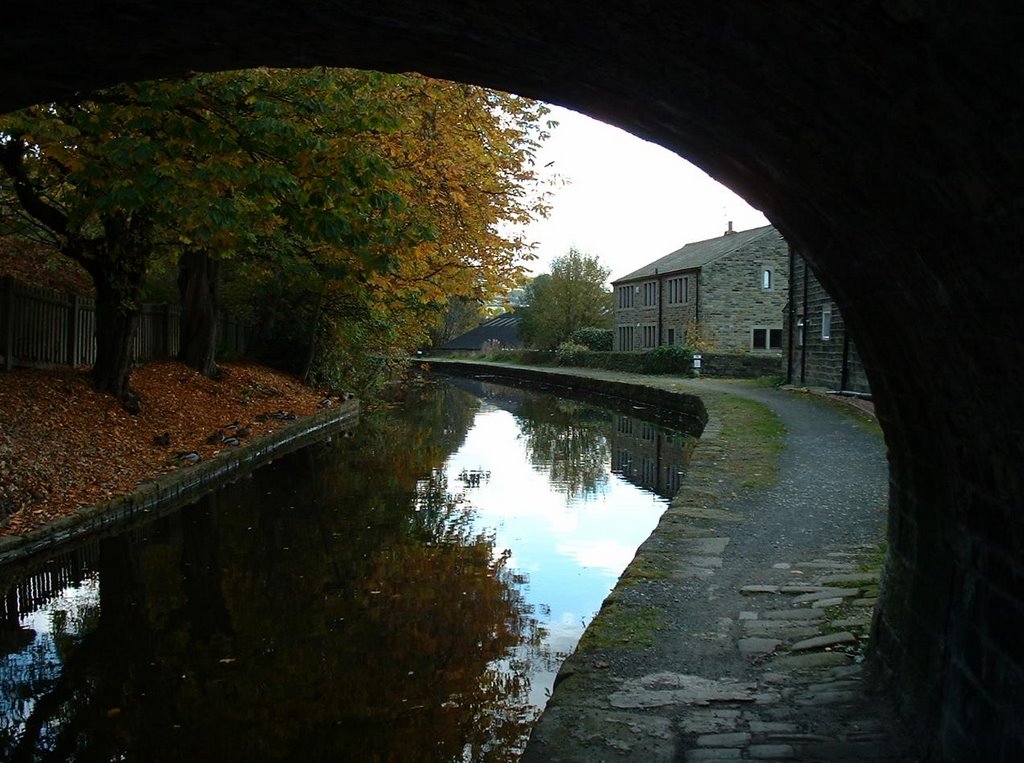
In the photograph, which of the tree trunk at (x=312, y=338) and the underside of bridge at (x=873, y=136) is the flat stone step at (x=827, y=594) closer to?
the underside of bridge at (x=873, y=136)

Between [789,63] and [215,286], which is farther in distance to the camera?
[215,286]

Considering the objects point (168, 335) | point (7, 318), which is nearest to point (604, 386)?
point (168, 335)

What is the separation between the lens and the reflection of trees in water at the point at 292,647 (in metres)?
5.11

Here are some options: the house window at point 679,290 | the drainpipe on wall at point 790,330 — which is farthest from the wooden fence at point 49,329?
the house window at point 679,290

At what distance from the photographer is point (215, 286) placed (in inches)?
849

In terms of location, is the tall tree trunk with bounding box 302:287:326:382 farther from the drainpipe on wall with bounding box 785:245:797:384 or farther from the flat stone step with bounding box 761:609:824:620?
the flat stone step with bounding box 761:609:824:620

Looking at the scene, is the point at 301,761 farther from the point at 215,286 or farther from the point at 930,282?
the point at 215,286

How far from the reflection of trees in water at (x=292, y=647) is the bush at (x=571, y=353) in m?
40.4

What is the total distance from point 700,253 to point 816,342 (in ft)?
84.4

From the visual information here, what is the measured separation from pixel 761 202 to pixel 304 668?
4071mm

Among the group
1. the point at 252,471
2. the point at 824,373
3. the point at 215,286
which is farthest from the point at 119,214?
the point at 824,373

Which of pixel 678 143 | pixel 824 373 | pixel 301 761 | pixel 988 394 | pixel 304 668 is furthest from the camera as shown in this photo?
pixel 824 373

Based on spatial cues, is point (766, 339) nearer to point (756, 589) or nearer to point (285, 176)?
point (285, 176)

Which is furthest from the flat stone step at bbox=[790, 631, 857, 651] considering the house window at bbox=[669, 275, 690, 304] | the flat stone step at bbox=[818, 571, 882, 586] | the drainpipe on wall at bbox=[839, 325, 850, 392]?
the house window at bbox=[669, 275, 690, 304]
